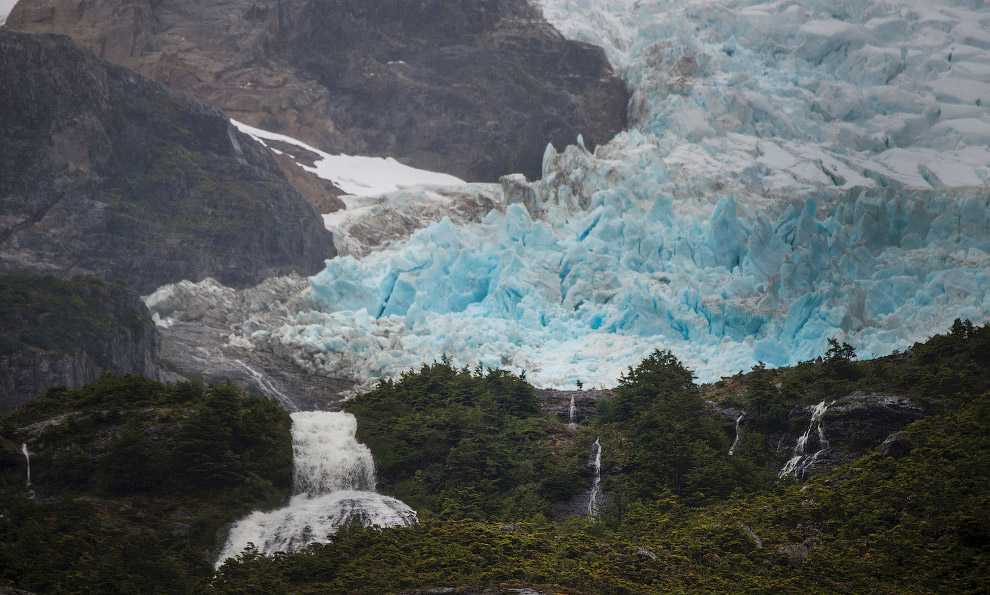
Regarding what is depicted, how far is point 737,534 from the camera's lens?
66.8 feet

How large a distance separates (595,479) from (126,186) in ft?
130

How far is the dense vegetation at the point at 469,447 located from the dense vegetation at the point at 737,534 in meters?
1.85

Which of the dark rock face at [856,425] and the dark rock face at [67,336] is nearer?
the dark rock face at [856,425]

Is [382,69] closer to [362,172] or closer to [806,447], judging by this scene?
[362,172]

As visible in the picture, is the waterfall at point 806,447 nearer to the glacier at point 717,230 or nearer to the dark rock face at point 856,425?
the dark rock face at point 856,425

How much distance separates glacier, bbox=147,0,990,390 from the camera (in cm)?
4375

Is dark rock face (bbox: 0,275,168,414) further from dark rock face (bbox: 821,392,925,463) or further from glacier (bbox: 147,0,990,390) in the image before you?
dark rock face (bbox: 821,392,925,463)

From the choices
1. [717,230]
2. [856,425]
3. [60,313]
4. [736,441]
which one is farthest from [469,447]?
[717,230]

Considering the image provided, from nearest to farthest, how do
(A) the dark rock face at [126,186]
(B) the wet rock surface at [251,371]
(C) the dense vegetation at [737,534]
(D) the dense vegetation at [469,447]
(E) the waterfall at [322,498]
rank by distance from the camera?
(C) the dense vegetation at [737,534] → (E) the waterfall at [322,498] → (D) the dense vegetation at [469,447] → (B) the wet rock surface at [251,371] → (A) the dark rock face at [126,186]

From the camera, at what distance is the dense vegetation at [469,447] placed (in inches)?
1020

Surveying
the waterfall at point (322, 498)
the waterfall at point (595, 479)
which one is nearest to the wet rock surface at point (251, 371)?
the waterfall at point (322, 498)

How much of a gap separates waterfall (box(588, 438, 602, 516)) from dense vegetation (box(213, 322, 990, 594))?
894mm

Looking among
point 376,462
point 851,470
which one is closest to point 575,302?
point 376,462

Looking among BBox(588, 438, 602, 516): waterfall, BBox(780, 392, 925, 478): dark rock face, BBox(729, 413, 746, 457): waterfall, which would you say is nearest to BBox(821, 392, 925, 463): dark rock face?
BBox(780, 392, 925, 478): dark rock face
